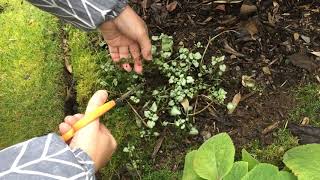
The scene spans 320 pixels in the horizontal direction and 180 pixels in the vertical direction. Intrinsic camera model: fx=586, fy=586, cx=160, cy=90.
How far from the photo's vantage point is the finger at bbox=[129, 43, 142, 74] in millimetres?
2370

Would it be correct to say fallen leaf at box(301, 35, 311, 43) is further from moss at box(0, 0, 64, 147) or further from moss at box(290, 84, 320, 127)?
moss at box(0, 0, 64, 147)

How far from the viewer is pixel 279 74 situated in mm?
2570

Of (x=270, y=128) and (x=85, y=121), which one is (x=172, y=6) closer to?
(x=270, y=128)

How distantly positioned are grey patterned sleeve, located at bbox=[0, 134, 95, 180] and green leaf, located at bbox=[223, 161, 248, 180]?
50 cm

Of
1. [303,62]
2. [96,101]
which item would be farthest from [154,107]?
[303,62]

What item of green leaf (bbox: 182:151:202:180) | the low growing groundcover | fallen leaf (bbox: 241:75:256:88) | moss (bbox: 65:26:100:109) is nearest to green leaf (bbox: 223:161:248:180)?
green leaf (bbox: 182:151:202:180)

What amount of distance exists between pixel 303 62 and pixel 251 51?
24 centimetres

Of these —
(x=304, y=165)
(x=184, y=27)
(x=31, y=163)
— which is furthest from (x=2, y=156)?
(x=184, y=27)

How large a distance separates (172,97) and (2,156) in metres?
0.89

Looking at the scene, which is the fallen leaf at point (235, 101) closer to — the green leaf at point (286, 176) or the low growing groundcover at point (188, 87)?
the low growing groundcover at point (188, 87)

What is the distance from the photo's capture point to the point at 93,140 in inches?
81.5

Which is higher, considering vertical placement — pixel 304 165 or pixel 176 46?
pixel 176 46

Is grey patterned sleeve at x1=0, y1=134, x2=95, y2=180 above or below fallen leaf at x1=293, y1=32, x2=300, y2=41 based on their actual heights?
above

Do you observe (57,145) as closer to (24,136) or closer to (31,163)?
(31,163)
